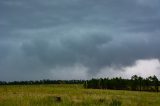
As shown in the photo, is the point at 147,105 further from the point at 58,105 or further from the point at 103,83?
the point at 103,83

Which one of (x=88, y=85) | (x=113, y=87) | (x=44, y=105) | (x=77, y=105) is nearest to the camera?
(x=44, y=105)

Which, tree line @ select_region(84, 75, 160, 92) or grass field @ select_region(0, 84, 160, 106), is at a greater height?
tree line @ select_region(84, 75, 160, 92)

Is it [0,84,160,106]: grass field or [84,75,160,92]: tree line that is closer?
[0,84,160,106]: grass field

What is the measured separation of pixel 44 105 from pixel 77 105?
285cm

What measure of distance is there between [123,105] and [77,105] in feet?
10.9

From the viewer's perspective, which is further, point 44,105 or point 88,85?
point 88,85

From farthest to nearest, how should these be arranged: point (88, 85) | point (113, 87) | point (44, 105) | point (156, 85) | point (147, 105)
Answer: point (88, 85)
point (113, 87)
point (156, 85)
point (147, 105)
point (44, 105)

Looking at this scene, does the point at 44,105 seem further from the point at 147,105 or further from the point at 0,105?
the point at 147,105

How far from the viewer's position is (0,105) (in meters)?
23.8

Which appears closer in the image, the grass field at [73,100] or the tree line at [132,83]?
the grass field at [73,100]

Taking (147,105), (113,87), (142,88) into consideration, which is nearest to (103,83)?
(113,87)

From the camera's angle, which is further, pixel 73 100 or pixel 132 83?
pixel 132 83

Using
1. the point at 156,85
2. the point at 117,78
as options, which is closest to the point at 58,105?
the point at 156,85

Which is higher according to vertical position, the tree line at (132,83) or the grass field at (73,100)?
the tree line at (132,83)
